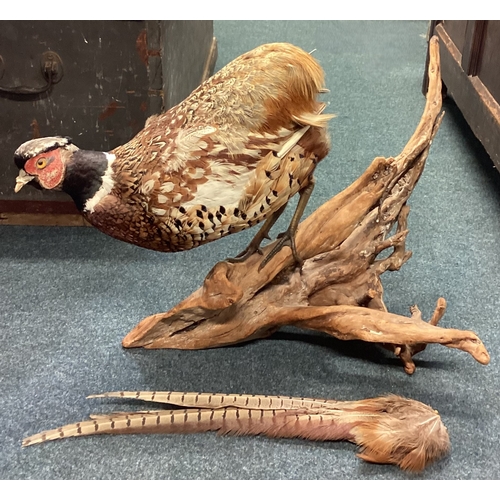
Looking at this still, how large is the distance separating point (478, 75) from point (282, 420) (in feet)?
4.75

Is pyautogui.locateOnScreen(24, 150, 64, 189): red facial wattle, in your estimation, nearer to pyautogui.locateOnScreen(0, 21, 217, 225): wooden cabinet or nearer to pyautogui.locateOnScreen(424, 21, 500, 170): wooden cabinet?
pyautogui.locateOnScreen(0, 21, 217, 225): wooden cabinet

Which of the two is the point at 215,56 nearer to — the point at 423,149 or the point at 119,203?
the point at 423,149

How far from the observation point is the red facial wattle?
931 millimetres

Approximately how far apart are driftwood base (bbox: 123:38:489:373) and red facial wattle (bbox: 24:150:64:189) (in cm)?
34

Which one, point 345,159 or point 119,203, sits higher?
point 119,203

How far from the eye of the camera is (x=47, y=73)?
1454 mm

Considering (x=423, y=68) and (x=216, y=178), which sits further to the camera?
(x=423, y=68)

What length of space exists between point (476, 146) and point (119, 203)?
1.65m

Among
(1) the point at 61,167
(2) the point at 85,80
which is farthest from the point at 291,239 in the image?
(2) the point at 85,80

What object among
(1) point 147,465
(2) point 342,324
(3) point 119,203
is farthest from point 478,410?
(3) point 119,203

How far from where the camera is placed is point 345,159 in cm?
207

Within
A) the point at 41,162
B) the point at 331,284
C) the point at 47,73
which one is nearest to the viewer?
the point at 41,162

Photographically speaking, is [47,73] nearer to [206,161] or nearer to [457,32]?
[206,161]

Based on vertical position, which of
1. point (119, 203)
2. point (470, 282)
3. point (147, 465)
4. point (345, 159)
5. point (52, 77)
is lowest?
point (147, 465)
